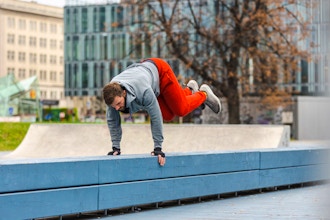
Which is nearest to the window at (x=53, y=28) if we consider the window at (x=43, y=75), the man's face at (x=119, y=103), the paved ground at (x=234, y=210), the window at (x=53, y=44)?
the window at (x=53, y=44)

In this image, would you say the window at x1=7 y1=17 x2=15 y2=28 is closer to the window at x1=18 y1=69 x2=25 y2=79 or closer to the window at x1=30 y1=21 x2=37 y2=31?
the window at x1=30 y1=21 x2=37 y2=31

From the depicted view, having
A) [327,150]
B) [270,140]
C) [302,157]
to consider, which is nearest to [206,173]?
[302,157]

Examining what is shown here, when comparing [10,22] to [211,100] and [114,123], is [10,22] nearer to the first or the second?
[211,100]

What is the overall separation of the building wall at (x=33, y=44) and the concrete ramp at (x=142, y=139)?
10208 centimetres

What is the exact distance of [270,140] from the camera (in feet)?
62.1

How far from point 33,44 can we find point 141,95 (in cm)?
12591

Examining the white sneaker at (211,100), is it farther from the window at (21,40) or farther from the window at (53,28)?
the window at (53,28)

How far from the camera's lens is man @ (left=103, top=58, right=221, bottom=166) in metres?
7.73

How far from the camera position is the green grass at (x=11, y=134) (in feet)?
100

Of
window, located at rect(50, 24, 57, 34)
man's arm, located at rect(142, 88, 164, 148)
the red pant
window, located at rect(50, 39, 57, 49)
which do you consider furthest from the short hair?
window, located at rect(50, 39, 57, 49)

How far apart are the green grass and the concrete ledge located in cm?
2084

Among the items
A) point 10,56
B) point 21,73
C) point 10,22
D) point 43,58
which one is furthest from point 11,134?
point 43,58

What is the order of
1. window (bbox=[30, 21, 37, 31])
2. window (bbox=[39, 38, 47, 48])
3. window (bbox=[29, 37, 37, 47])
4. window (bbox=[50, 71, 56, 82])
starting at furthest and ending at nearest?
window (bbox=[50, 71, 56, 82]) → window (bbox=[39, 38, 47, 48]) → window (bbox=[29, 37, 37, 47]) → window (bbox=[30, 21, 37, 31])

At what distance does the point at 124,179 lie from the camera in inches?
313
